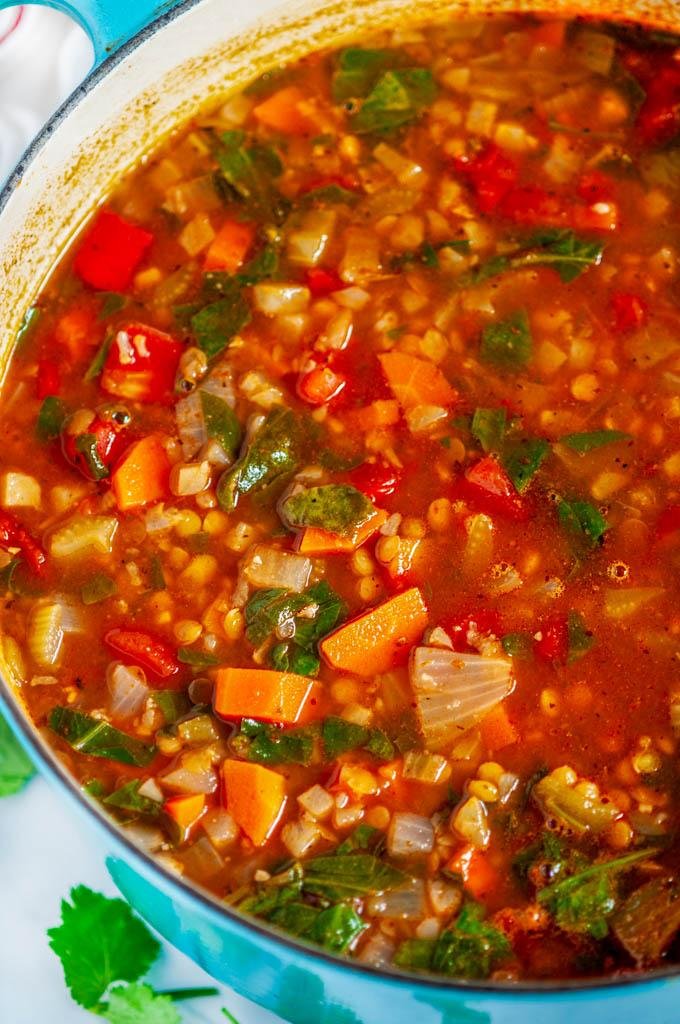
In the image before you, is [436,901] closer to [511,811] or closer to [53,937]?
[511,811]

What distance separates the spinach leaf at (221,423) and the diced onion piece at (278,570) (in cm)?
37

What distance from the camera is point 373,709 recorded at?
392 centimetres

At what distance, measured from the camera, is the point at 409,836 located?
376 cm

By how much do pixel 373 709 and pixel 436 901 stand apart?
0.57 meters

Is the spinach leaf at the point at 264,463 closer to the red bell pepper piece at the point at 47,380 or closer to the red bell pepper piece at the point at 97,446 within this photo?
the red bell pepper piece at the point at 97,446

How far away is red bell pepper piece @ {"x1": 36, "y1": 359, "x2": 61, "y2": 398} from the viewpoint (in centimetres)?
442

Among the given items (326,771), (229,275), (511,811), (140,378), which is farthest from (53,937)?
(229,275)

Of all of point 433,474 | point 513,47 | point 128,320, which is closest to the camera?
point 433,474

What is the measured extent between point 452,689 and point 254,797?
2.12 ft

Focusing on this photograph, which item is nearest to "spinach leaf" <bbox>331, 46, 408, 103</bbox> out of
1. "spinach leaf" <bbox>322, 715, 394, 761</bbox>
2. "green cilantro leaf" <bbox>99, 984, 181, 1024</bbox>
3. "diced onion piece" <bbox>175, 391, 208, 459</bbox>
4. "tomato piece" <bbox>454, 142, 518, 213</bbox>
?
"tomato piece" <bbox>454, 142, 518, 213</bbox>

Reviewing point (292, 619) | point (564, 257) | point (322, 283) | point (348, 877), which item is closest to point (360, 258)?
point (322, 283)

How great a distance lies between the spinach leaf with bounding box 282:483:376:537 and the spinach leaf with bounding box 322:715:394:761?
589 mm

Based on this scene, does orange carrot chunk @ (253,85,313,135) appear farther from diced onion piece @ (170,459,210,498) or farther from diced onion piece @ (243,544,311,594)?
diced onion piece @ (243,544,311,594)

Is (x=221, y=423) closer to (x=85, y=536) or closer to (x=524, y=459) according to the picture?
(x=85, y=536)
